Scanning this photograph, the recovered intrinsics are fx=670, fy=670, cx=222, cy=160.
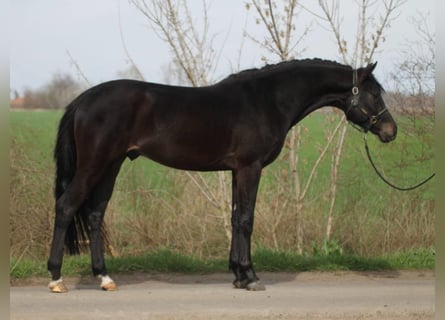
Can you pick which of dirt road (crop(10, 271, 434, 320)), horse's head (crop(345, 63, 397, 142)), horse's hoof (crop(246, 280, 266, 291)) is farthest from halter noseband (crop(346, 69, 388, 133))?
horse's hoof (crop(246, 280, 266, 291))

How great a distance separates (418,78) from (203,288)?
5335 millimetres

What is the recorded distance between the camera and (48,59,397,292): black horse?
280 inches

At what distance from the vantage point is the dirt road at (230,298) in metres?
6.40

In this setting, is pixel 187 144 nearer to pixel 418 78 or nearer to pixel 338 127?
pixel 338 127

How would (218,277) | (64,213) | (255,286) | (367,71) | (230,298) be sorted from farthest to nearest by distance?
(218,277) → (367,71) → (255,286) → (64,213) → (230,298)

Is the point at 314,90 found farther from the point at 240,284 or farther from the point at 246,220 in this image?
the point at 240,284

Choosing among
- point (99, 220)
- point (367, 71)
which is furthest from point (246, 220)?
point (367, 71)

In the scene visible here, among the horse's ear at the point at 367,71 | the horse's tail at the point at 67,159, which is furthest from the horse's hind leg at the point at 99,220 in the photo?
the horse's ear at the point at 367,71

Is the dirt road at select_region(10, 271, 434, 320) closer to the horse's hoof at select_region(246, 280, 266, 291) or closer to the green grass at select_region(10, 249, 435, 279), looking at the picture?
the horse's hoof at select_region(246, 280, 266, 291)

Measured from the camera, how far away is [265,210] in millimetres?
10281

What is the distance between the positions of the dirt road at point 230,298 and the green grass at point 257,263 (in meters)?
0.22

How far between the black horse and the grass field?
2.38 m

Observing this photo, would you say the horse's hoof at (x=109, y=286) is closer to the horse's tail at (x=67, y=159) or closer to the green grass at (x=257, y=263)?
the horse's tail at (x=67, y=159)

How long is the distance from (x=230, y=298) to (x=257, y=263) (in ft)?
5.72
